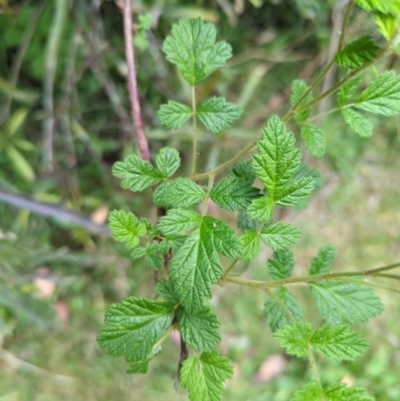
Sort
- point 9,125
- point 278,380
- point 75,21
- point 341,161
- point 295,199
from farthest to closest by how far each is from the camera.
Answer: point 278,380 → point 341,161 → point 9,125 → point 75,21 → point 295,199

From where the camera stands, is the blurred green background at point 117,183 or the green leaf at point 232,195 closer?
the green leaf at point 232,195

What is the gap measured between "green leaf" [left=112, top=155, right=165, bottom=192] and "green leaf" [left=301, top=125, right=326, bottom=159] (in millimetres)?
223

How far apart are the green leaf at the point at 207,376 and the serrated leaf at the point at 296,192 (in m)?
0.23

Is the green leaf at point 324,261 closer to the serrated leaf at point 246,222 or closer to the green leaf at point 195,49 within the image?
the serrated leaf at point 246,222

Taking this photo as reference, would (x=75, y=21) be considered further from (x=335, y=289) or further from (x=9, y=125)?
(x=335, y=289)

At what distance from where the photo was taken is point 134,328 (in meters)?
0.61

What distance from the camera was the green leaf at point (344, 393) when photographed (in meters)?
0.56

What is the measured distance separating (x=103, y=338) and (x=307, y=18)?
3.94ft

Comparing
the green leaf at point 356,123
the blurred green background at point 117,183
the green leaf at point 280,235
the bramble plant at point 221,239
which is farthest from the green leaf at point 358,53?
the blurred green background at point 117,183

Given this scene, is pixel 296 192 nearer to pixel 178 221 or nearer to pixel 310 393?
pixel 178 221

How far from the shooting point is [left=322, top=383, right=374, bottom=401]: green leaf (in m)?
0.56

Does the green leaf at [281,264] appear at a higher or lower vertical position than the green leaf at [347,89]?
lower

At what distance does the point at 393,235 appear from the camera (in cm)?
186

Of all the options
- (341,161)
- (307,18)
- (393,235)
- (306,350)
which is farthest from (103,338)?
(393,235)
